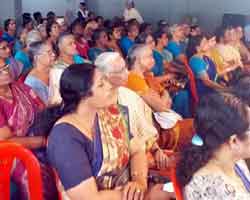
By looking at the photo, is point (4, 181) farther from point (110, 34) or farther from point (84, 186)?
point (110, 34)

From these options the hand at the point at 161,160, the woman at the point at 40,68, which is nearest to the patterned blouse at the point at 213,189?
the hand at the point at 161,160

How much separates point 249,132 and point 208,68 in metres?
2.61

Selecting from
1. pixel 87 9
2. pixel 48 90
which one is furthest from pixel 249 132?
pixel 87 9

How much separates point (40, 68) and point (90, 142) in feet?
4.74

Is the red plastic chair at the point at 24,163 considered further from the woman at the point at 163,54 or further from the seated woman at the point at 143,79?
the woman at the point at 163,54

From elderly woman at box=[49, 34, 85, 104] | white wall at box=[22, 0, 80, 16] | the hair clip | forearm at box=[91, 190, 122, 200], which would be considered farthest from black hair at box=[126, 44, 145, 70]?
white wall at box=[22, 0, 80, 16]

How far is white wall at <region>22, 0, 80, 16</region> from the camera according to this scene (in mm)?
9289

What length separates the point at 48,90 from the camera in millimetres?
2838

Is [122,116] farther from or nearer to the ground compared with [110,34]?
farther from the ground

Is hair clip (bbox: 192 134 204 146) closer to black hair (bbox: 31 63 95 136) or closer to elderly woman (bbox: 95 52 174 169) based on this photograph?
black hair (bbox: 31 63 95 136)

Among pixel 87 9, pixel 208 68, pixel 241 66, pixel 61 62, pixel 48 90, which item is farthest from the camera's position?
pixel 87 9

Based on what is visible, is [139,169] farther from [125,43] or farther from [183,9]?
[183,9]

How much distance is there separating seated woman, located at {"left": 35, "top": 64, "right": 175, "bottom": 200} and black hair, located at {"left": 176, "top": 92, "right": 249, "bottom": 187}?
1.15ft

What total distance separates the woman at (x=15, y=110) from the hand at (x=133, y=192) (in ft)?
1.37
